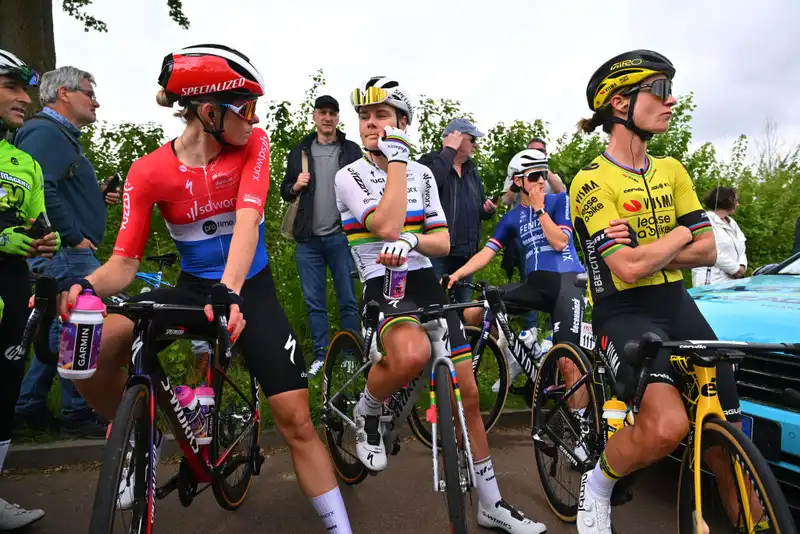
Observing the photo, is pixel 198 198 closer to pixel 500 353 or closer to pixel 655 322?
pixel 655 322

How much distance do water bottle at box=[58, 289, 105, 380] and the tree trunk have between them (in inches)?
257

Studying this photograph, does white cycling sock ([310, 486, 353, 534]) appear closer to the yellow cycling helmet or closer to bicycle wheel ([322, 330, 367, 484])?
bicycle wheel ([322, 330, 367, 484])

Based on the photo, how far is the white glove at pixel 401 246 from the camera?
2.90m

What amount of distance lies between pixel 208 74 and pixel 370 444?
7.27 feet

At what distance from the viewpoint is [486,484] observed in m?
3.34

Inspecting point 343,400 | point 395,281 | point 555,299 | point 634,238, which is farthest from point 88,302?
point 555,299

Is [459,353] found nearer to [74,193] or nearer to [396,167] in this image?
[396,167]

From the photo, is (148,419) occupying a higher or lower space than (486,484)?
higher

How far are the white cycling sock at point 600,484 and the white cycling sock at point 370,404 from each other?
1226 mm

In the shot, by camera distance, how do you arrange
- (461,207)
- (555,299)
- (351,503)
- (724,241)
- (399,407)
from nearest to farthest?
1. (399,407)
2. (351,503)
3. (555,299)
4. (461,207)
5. (724,241)

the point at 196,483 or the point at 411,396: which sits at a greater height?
the point at 411,396

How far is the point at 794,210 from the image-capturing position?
12711 mm

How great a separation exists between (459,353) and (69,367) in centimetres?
192

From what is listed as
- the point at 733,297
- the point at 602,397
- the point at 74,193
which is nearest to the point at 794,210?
the point at 733,297
